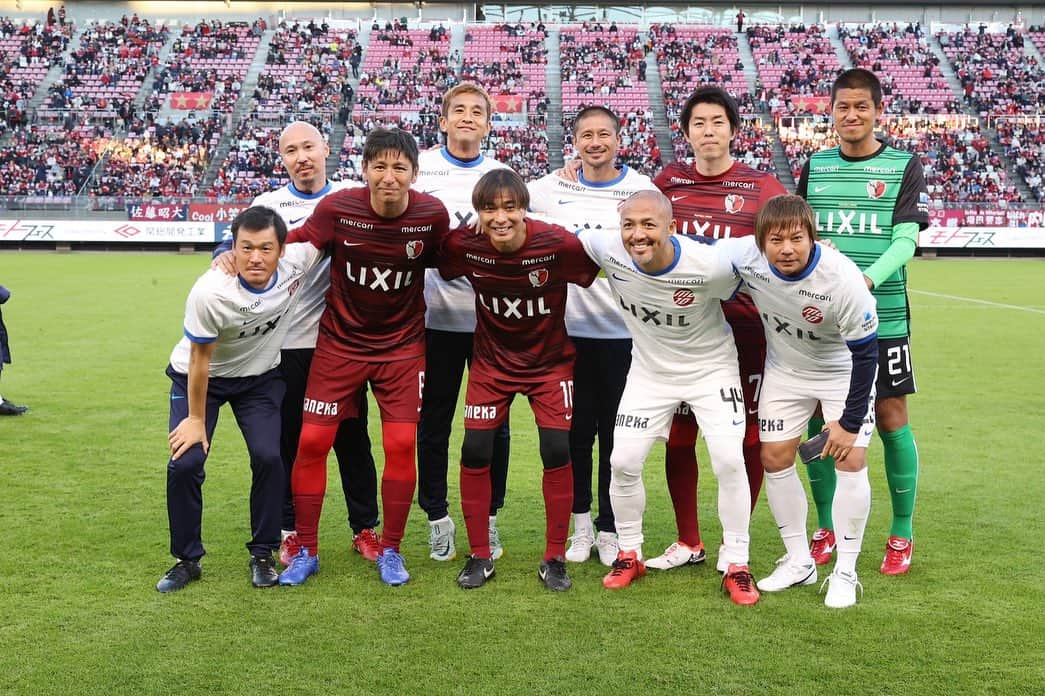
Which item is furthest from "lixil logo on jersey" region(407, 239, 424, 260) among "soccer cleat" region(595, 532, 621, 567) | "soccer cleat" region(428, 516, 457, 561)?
"soccer cleat" region(595, 532, 621, 567)

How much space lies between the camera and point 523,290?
456cm

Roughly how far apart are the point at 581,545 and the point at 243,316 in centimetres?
207

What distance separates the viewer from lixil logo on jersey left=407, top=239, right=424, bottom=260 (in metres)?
4.60

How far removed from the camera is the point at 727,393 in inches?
177

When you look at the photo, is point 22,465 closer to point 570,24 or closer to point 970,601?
point 970,601

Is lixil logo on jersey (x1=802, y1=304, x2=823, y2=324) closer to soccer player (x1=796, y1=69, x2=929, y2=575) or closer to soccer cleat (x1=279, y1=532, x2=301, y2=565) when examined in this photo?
soccer player (x1=796, y1=69, x2=929, y2=575)

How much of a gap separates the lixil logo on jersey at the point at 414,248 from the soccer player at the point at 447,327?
0.37 meters

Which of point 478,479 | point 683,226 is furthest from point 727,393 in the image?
point 478,479

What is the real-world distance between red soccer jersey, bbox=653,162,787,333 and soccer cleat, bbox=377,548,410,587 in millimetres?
2020

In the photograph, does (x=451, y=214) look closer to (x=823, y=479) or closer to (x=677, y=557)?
(x=677, y=557)

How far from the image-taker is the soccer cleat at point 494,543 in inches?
195

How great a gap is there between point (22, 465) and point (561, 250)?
446 cm

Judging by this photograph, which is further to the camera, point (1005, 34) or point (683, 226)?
point (1005, 34)

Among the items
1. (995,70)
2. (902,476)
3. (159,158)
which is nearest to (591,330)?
(902,476)
